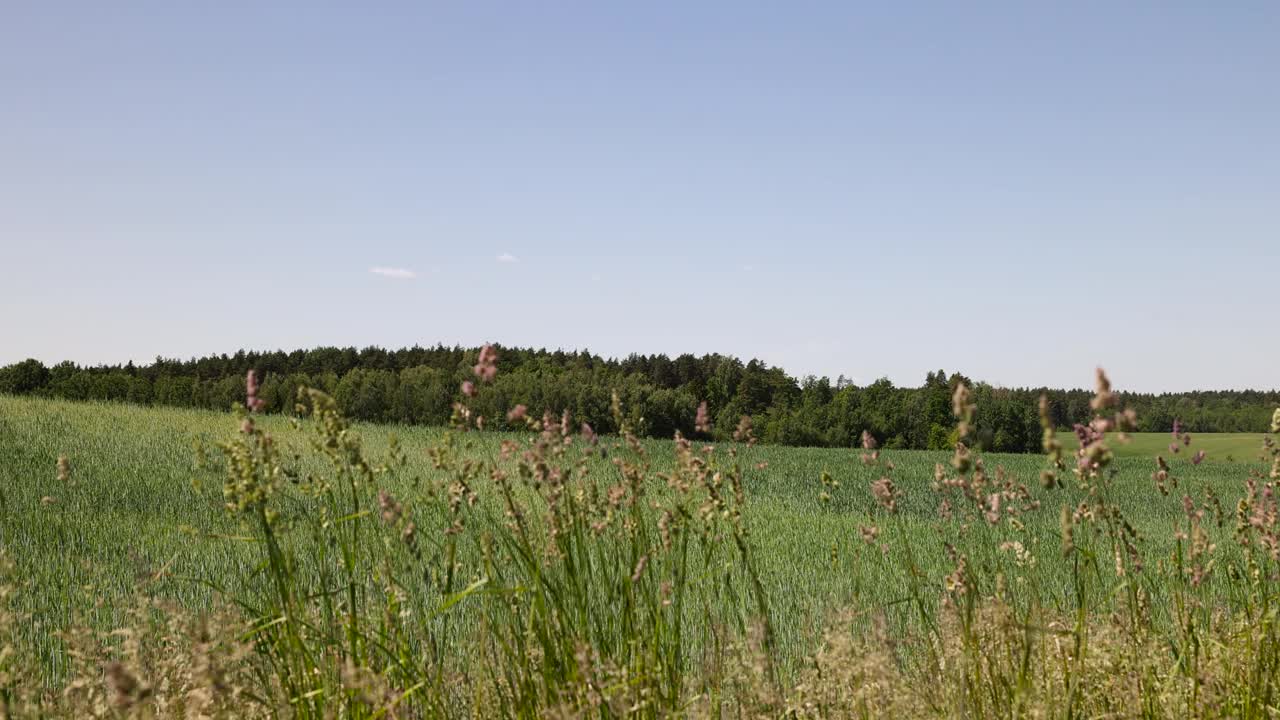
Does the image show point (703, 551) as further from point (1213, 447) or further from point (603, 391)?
point (1213, 447)

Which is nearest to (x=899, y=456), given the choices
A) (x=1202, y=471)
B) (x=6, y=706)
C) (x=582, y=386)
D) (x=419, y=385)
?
(x=1202, y=471)

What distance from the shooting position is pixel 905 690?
3.65 m

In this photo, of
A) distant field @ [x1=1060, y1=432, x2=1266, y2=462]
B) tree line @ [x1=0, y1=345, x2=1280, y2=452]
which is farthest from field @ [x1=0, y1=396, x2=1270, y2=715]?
distant field @ [x1=1060, y1=432, x2=1266, y2=462]

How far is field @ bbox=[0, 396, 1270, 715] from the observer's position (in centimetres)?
359

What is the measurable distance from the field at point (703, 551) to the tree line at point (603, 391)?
17162 mm

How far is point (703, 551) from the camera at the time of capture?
6207 millimetres

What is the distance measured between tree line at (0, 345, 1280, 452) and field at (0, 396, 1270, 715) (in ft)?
56.3

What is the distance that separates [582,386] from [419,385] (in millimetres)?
8424

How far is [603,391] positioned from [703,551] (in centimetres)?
3344

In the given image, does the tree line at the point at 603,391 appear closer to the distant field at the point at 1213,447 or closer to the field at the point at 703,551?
the distant field at the point at 1213,447

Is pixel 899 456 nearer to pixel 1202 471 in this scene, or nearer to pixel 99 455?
pixel 1202 471

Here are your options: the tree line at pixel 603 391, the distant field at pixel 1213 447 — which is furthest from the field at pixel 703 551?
the distant field at pixel 1213 447

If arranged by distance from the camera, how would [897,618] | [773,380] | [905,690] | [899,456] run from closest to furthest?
[905,690], [897,618], [899,456], [773,380]

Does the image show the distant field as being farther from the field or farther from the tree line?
the field
